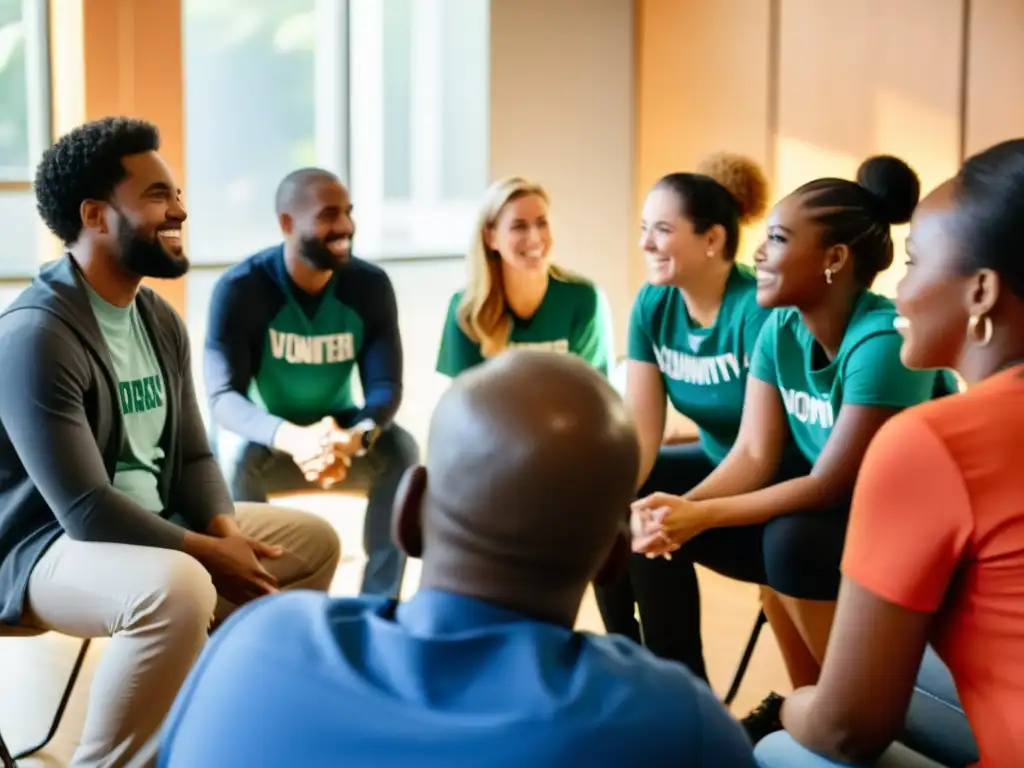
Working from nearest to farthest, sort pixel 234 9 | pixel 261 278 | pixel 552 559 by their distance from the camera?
pixel 552 559
pixel 261 278
pixel 234 9

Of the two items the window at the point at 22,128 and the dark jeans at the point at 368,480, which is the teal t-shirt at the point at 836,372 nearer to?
the dark jeans at the point at 368,480

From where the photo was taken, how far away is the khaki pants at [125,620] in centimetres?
221

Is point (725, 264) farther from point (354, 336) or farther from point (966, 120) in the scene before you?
point (966, 120)

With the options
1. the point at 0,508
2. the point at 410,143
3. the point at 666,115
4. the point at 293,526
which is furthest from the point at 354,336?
the point at 666,115

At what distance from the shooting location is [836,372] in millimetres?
2482

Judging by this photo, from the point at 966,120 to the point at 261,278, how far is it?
9.74 ft

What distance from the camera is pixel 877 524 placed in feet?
4.32

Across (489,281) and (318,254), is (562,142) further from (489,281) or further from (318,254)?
(318,254)

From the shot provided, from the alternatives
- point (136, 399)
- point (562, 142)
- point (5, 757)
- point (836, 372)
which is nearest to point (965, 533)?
point (836, 372)

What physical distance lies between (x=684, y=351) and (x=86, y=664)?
63.0 inches

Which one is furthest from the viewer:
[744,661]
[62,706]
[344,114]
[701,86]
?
[701,86]

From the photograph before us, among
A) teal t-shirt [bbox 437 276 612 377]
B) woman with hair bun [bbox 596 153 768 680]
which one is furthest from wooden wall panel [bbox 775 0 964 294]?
woman with hair bun [bbox 596 153 768 680]

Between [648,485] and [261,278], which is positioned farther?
[261,278]

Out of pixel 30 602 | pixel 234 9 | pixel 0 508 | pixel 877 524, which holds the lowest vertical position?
pixel 30 602
